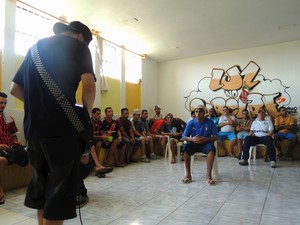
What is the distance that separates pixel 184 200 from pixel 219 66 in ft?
17.0

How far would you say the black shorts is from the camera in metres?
1.04

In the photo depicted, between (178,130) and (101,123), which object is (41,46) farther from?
(178,130)

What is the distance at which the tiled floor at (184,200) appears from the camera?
6.77 feet

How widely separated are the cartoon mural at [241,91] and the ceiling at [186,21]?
2.39 ft

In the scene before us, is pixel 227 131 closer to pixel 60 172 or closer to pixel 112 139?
pixel 112 139

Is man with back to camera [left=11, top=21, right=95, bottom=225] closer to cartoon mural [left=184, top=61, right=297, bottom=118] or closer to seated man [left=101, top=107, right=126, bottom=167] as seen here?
seated man [left=101, top=107, right=126, bottom=167]

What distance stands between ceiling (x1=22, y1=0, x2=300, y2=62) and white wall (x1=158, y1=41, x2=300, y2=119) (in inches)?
10.3

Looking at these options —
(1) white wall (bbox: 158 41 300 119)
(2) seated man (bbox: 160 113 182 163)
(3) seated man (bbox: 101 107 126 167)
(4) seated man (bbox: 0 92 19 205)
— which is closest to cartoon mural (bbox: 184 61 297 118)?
(1) white wall (bbox: 158 41 300 119)

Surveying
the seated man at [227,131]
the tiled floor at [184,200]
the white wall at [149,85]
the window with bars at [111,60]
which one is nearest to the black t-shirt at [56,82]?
the tiled floor at [184,200]

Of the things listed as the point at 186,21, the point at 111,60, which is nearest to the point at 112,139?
the point at 111,60

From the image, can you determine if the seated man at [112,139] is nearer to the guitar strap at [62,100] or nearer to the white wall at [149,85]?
the white wall at [149,85]

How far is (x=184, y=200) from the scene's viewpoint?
8.33 ft

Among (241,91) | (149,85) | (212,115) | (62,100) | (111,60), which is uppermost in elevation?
(111,60)

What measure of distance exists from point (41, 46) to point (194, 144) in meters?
2.66
